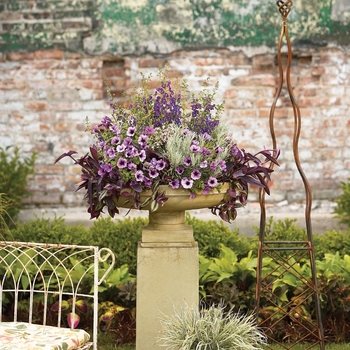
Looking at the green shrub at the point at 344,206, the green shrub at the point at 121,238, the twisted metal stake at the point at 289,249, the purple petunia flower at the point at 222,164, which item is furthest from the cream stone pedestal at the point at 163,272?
the green shrub at the point at 344,206

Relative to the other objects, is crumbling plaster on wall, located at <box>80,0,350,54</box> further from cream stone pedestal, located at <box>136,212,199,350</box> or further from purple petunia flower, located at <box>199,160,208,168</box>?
purple petunia flower, located at <box>199,160,208,168</box>

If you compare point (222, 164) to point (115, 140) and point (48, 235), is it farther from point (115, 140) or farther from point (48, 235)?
point (48, 235)

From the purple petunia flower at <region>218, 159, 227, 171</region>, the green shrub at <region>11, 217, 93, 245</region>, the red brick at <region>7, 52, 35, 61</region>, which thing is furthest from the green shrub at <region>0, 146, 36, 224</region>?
the purple petunia flower at <region>218, 159, 227, 171</region>

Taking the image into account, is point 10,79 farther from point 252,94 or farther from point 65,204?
point 252,94

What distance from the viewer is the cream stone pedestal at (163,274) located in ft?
12.5

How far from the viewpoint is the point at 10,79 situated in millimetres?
7082

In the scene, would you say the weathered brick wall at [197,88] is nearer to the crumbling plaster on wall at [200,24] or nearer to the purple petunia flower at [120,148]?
the crumbling plaster on wall at [200,24]

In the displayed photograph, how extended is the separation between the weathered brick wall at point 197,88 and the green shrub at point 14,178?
0.68 feet

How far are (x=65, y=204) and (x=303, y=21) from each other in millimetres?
2738

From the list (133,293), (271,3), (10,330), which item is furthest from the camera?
(271,3)

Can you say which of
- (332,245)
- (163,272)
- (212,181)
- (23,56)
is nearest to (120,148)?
(212,181)

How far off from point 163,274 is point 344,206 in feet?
10.4

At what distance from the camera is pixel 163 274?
3811mm

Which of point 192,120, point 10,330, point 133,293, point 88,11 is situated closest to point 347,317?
point 133,293
